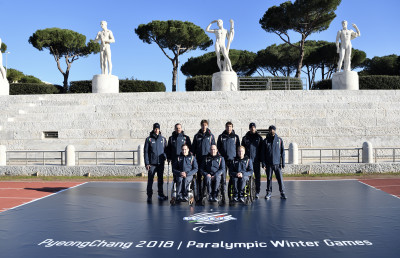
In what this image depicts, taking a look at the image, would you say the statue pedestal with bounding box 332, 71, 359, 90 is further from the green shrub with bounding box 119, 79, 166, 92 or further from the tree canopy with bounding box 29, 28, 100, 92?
the tree canopy with bounding box 29, 28, 100, 92

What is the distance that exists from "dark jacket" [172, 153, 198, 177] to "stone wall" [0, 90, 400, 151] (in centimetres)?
867

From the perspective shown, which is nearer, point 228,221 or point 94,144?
point 228,221

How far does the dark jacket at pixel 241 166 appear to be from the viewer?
26.8 feet

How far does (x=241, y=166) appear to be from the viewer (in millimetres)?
8195

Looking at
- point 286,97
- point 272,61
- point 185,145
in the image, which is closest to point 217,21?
point 286,97

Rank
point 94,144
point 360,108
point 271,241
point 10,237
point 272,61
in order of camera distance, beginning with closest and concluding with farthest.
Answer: point 271,241 → point 10,237 → point 94,144 → point 360,108 → point 272,61

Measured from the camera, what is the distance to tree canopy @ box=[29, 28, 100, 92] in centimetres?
4531

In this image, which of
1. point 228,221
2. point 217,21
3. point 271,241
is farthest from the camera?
point 217,21

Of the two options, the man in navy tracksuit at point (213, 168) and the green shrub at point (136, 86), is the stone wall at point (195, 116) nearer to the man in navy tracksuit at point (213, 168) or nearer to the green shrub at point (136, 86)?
the green shrub at point (136, 86)

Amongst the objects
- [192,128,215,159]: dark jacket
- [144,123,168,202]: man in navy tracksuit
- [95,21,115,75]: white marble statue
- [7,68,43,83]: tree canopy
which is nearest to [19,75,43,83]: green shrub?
[7,68,43,83]: tree canopy

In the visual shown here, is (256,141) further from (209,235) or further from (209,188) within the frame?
(209,235)

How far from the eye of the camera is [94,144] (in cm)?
1714

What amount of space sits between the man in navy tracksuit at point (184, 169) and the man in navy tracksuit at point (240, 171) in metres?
0.81

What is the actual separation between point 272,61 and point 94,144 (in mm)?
37305
